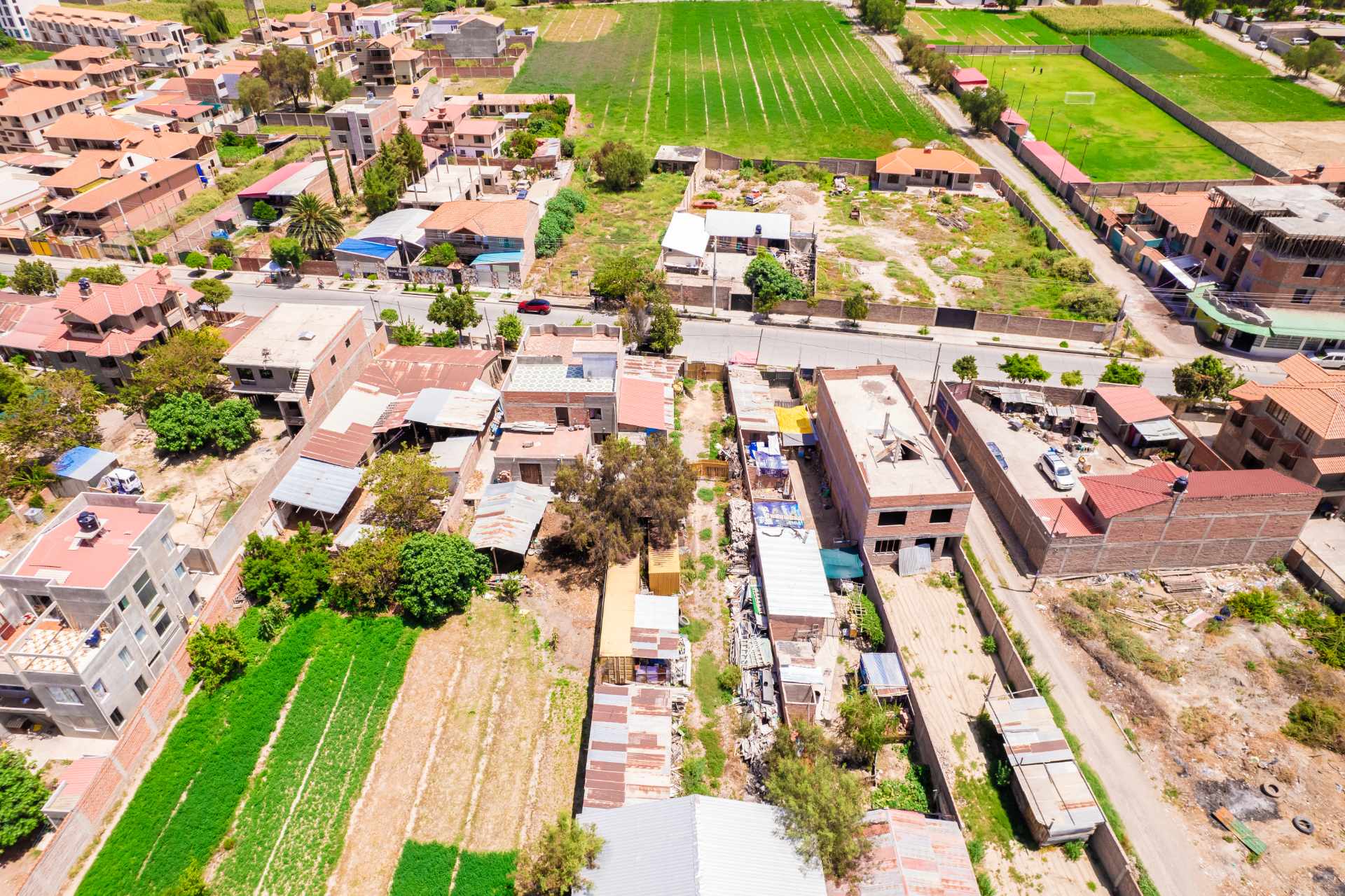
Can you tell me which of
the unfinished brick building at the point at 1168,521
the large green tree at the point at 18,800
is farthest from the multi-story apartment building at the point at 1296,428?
the large green tree at the point at 18,800

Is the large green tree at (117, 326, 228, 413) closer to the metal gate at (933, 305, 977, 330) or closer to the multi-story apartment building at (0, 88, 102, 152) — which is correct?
the metal gate at (933, 305, 977, 330)

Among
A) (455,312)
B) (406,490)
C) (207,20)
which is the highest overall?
(207,20)

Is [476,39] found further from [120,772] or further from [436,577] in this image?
[120,772]

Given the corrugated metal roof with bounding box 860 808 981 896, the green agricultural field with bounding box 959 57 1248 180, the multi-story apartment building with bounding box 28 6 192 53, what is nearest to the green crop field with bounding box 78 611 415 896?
the corrugated metal roof with bounding box 860 808 981 896

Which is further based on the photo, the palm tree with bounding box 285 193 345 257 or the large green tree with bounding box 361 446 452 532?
the palm tree with bounding box 285 193 345 257

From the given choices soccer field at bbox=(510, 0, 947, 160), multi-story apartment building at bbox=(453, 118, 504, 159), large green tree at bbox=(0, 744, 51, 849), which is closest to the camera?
large green tree at bbox=(0, 744, 51, 849)

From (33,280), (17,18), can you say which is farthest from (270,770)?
(17,18)

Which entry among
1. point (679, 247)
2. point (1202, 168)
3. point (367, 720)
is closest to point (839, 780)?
point (367, 720)

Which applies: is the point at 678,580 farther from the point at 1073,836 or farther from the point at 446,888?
the point at 1073,836
